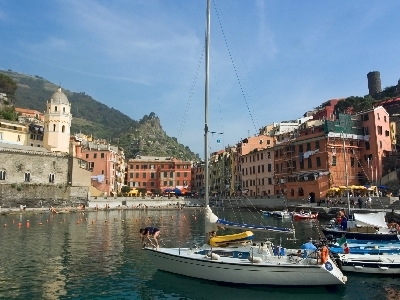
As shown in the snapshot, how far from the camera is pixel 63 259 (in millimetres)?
23938

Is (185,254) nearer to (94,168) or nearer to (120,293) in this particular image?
(120,293)

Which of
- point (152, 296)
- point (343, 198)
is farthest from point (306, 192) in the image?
point (152, 296)

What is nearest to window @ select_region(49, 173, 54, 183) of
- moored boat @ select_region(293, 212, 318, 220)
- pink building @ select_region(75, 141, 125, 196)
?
pink building @ select_region(75, 141, 125, 196)

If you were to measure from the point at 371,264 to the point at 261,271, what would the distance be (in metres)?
7.55

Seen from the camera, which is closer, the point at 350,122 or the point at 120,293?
the point at 120,293

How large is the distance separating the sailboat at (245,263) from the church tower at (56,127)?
7241 cm

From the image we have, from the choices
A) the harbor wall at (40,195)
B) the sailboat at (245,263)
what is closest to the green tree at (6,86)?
the harbor wall at (40,195)

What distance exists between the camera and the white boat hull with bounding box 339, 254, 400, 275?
63.0ft

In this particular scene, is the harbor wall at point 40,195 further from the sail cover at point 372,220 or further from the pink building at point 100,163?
the sail cover at point 372,220

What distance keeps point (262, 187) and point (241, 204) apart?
21.2 feet

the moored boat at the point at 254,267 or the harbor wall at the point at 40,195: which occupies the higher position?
the harbor wall at the point at 40,195

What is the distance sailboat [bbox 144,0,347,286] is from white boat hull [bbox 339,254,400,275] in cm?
385

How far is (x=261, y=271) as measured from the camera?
16.1 metres

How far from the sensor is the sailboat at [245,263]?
15.9m
